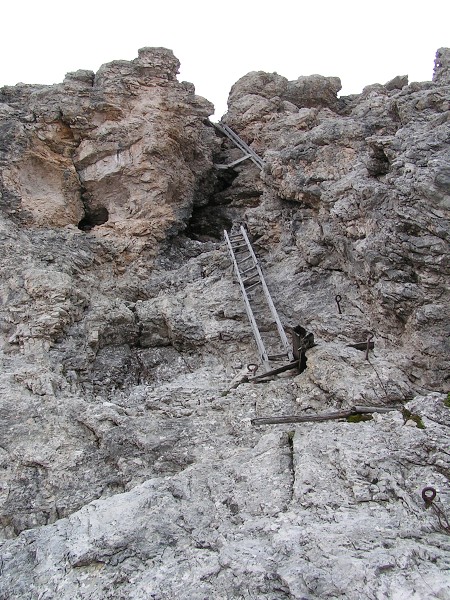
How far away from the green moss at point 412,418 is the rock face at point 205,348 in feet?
0.11

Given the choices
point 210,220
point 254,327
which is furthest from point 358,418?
point 210,220

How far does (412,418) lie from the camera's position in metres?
8.37

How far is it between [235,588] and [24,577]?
2.93 m

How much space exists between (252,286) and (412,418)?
680cm

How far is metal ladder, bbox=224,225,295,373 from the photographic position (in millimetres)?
12047

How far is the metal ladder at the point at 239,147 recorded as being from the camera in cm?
2155

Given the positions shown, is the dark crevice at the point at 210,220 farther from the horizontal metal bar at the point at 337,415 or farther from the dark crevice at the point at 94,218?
the horizontal metal bar at the point at 337,415

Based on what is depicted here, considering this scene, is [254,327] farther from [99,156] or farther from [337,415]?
[99,156]

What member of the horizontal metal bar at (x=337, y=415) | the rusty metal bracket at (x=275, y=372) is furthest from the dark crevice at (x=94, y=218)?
the horizontal metal bar at (x=337, y=415)

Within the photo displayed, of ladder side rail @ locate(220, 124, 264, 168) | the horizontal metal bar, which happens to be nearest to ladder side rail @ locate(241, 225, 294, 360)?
the horizontal metal bar

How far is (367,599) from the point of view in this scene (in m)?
5.32

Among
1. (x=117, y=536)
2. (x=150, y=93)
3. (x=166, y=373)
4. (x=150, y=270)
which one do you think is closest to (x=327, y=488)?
(x=117, y=536)

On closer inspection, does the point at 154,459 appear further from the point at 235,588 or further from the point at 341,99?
the point at 341,99

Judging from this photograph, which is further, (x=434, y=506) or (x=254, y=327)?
(x=254, y=327)
